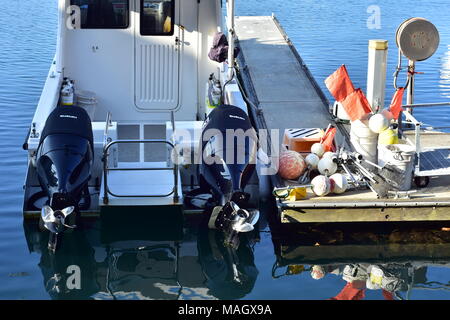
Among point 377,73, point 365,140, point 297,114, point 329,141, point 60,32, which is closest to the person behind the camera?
point 365,140

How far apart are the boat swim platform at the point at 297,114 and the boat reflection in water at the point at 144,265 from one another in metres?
0.79

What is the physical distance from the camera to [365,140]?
8.63 metres

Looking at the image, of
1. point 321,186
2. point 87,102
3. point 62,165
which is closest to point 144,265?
point 62,165

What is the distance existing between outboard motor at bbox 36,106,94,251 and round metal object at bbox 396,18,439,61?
4.15 m

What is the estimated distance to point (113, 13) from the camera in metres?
10.3

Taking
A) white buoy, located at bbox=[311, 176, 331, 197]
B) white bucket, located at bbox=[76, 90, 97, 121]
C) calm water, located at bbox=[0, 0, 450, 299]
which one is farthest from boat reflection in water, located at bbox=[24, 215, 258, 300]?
white bucket, located at bbox=[76, 90, 97, 121]

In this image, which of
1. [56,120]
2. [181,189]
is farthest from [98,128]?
[181,189]

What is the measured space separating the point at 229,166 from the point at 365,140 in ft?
5.30

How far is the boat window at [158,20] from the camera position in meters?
10.3

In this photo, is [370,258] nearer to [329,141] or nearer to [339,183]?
[339,183]

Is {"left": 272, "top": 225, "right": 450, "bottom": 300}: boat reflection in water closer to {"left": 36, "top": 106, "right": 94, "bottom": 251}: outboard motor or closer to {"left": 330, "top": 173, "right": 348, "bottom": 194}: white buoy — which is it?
{"left": 330, "top": 173, "right": 348, "bottom": 194}: white buoy

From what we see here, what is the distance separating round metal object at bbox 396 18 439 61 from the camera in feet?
32.1

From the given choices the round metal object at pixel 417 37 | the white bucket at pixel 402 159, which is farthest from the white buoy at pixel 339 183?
the round metal object at pixel 417 37

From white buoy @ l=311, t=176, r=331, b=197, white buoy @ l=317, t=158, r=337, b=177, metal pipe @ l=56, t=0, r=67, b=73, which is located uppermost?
metal pipe @ l=56, t=0, r=67, b=73
